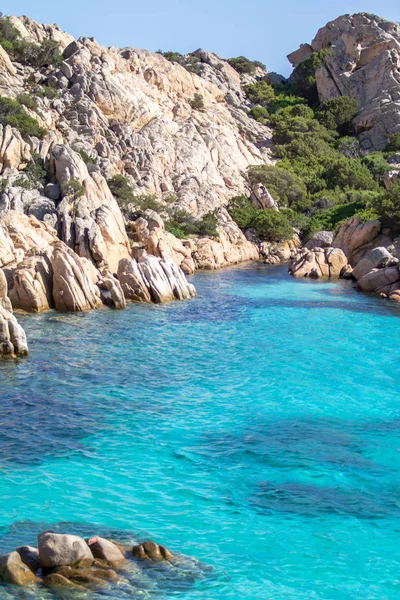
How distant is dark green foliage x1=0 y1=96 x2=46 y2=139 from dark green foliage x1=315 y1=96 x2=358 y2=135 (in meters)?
65.7

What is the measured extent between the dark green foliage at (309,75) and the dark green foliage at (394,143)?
2722 cm

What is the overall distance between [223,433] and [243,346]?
12355mm

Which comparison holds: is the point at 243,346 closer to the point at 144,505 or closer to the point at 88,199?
the point at 144,505

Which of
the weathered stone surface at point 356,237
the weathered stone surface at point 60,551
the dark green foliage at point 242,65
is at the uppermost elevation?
the dark green foliage at point 242,65

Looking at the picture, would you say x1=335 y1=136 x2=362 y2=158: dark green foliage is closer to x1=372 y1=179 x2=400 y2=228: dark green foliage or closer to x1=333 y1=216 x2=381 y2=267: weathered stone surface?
x1=333 y1=216 x2=381 y2=267: weathered stone surface

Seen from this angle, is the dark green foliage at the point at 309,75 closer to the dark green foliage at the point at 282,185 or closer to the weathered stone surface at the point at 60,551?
the dark green foliage at the point at 282,185

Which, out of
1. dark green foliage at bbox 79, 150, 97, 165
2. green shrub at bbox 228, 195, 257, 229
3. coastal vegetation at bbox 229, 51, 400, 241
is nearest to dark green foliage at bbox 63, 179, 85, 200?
dark green foliage at bbox 79, 150, 97, 165

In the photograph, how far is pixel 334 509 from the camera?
50.1 ft

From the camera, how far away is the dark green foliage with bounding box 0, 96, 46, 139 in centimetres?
6438

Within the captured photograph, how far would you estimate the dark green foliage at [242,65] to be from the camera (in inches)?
5389

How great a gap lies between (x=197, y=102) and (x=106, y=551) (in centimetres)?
9531

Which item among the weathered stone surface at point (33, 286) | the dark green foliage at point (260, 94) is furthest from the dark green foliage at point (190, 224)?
the dark green foliage at point (260, 94)

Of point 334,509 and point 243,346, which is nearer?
point 334,509

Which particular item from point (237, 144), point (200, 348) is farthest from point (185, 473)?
point (237, 144)
